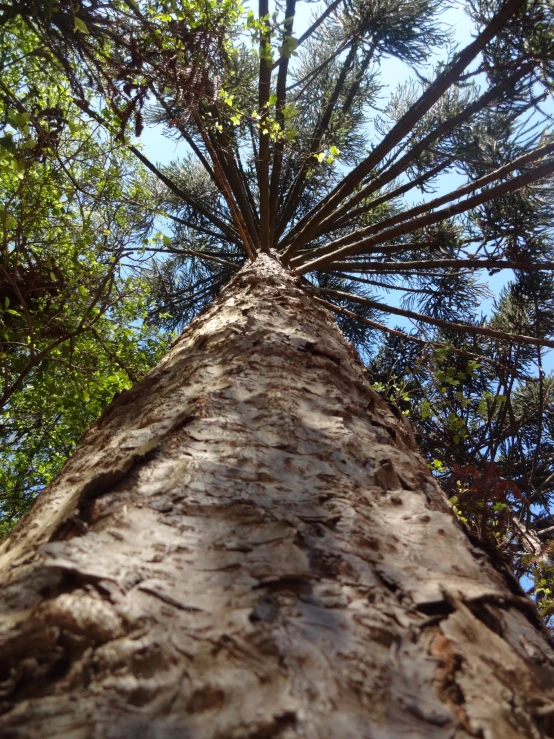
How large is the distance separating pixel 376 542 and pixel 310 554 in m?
0.14

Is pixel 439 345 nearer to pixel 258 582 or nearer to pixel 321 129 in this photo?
pixel 321 129

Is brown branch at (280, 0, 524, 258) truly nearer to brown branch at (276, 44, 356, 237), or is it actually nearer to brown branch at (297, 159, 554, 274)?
brown branch at (297, 159, 554, 274)

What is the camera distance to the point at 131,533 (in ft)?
2.74

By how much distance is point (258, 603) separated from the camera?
70cm

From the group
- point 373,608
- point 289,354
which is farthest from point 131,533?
point 289,354

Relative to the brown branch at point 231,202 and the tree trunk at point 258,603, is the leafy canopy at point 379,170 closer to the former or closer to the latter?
the brown branch at point 231,202

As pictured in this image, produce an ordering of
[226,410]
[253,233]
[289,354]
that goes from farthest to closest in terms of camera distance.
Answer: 1. [253,233]
2. [289,354]
3. [226,410]

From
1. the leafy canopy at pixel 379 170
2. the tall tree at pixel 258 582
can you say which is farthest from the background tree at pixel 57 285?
the tall tree at pixel 258 582

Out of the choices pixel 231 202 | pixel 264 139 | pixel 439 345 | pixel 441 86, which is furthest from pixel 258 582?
pixel 439 345

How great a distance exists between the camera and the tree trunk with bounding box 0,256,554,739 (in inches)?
22.0

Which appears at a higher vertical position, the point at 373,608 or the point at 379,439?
the point at 379,439

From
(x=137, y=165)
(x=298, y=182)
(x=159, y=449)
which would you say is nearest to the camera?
(x=159, y=449)

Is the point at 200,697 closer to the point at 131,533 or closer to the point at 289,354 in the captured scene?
the point at 131,533

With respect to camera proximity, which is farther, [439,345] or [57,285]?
[439,345]
